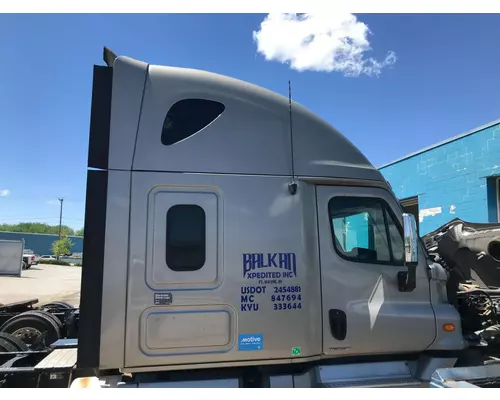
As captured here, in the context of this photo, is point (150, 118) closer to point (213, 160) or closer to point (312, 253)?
point (213, 160)

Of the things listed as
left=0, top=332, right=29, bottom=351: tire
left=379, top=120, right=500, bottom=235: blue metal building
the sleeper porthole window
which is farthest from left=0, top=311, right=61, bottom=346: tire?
left=379, top=120, right=500, bottom=235: blue metal building

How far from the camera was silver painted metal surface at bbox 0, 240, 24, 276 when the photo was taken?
1507 cm

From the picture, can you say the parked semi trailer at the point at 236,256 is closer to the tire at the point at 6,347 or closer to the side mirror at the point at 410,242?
the side mirror at the point at 410,242

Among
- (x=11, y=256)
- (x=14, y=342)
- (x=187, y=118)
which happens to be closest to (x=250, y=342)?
(x=187, y=118)

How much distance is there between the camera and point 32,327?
523 cm

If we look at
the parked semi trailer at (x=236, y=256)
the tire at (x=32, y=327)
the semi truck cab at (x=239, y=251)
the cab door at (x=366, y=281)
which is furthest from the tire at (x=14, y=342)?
the cab door at (x=366, y=281)

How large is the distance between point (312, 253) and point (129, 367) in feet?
5.51

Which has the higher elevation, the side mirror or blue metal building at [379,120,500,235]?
blue metal building at [379,120,500,235]

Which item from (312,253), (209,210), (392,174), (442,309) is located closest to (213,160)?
(209,210)

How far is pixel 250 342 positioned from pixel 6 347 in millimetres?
2781

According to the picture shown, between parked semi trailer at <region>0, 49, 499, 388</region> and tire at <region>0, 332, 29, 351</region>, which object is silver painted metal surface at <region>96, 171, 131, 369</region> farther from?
tire at <region>0, 332, 29, 351</region>

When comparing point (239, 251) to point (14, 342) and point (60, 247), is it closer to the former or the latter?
point (14, 342)

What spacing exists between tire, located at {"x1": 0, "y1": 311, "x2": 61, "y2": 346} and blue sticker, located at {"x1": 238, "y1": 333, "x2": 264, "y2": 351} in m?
3.10

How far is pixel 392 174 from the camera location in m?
17.0
